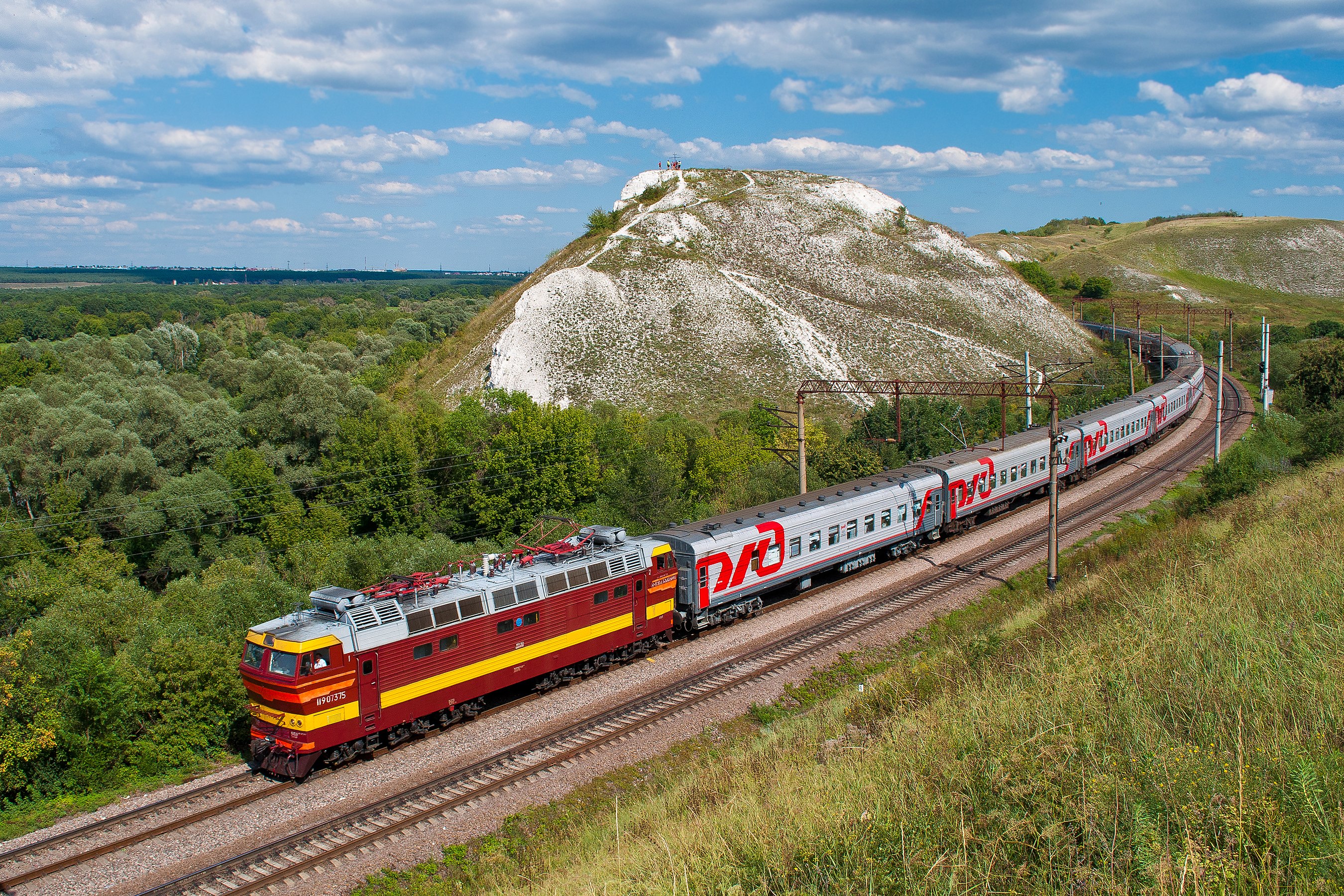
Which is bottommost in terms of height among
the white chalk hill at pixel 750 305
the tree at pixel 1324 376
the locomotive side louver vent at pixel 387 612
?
the locomotive side louver vent at pixel 387 612

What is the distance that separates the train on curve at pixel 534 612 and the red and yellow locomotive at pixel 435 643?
37mm

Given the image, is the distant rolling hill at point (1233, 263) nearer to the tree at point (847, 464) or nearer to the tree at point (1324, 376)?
the tree at point (1324, 376)

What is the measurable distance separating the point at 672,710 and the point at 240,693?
11028 mm

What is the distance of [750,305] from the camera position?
84.2 meters

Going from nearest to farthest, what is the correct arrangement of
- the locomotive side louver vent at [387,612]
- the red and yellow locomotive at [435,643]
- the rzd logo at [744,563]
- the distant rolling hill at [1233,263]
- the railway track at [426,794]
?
the railway track at [426,794]
the red and yellow locomotive at [435,643]
the locomotive side louver vent at [387,612]
the rzd logo at [744,563]
the distant rolling hill at [1233,263]

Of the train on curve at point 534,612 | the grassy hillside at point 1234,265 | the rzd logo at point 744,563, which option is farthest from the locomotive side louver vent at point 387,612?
the grassy hillside at point 1234,265

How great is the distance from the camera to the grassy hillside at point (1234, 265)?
159500 millimetres

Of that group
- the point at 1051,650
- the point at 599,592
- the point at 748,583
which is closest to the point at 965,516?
the point at 748,583

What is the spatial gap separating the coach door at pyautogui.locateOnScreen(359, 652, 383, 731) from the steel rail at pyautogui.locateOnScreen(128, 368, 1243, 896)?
1969mm

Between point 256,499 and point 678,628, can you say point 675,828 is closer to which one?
point 678,628

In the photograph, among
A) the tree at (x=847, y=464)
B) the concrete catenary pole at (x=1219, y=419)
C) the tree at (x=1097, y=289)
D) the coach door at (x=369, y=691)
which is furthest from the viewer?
the tree at (x=1097, y=289)

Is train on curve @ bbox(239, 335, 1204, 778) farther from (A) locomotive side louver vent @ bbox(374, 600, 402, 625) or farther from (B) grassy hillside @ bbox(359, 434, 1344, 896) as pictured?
(B) grassy hillside @ bbox(359, 434, 1344, 896)

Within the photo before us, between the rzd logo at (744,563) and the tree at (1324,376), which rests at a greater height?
the tree at (1324,376)

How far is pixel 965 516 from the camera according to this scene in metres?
37.1
